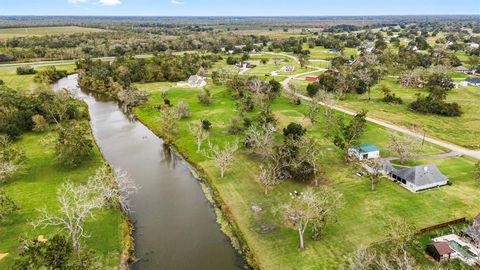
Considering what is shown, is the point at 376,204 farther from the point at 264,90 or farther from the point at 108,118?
the point at 108,118

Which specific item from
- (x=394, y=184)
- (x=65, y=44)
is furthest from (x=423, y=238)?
(x=65, y=44)

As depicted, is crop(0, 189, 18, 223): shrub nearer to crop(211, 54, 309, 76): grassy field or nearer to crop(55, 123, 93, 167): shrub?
crop(55, 123, 93, 167): shrub

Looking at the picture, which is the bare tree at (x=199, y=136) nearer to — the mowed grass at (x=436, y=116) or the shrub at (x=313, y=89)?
the shrub at (x=313, y=89)

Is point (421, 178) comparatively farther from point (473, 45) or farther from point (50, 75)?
point (473, 45)

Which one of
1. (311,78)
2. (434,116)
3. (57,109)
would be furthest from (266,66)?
(57,109)

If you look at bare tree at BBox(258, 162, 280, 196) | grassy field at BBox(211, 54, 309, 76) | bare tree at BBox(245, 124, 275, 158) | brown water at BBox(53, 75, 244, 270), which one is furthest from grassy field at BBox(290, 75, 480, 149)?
brown water at BBox(53, 75, 244, 270)

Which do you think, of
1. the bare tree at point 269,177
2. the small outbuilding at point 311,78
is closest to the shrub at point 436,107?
the small outbuilding at point 311,78
